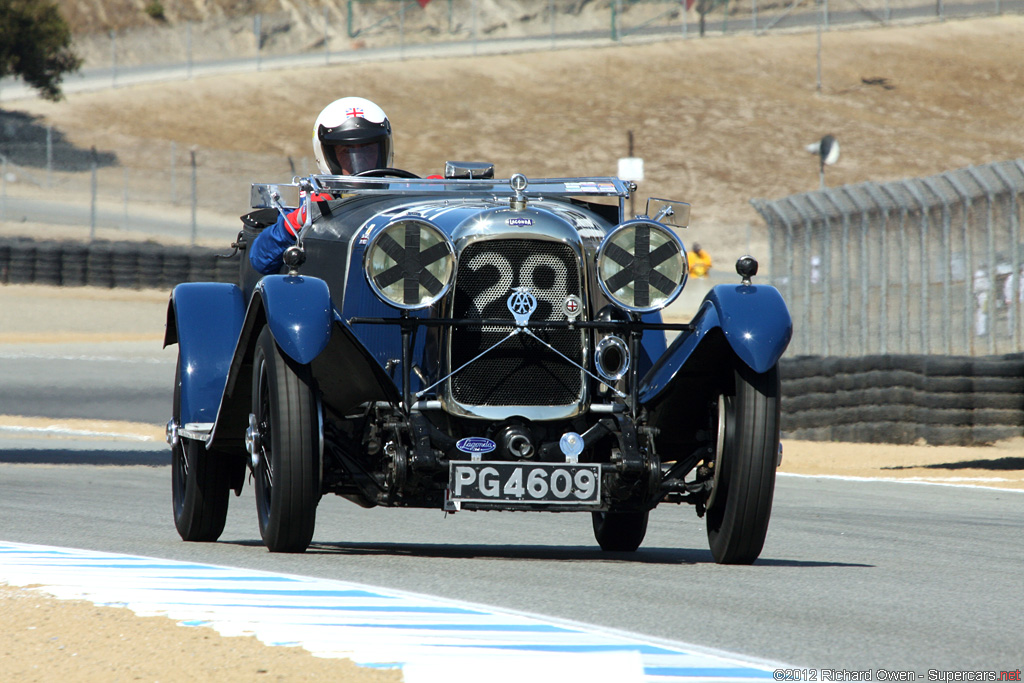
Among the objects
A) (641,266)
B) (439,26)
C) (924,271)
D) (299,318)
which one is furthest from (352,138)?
(439,26)

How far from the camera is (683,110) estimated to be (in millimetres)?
58531

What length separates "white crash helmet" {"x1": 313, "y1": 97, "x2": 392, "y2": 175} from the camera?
26.4 ft

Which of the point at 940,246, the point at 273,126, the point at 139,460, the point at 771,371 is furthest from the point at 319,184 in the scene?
the point at 273,126

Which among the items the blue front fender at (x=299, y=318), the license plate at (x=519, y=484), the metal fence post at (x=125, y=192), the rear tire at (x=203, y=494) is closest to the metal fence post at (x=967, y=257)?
the rear tire at (x=203, y=494)

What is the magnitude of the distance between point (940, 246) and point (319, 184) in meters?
9.99

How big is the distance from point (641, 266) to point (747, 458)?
2.90 ft

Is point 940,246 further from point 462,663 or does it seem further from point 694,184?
point 694,184

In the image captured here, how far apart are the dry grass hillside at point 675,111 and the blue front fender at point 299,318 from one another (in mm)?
38722

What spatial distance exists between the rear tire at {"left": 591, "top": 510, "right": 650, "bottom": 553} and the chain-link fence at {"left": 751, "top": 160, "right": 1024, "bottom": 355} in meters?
8.77

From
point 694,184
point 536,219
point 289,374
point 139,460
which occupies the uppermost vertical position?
point 694,184

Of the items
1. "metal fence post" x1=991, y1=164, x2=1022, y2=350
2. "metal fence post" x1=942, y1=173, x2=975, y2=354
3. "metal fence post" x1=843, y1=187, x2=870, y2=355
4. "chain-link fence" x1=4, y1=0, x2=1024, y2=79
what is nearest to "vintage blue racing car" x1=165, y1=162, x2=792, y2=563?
"metal fence post" x1=991, y1=164, x2=1022, y2=350

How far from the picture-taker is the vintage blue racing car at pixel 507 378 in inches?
243

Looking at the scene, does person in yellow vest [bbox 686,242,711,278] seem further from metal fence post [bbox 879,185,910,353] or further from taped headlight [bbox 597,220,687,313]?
taped headlight [bbox 597,220,687,313]

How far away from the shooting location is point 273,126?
5534 centimetres
